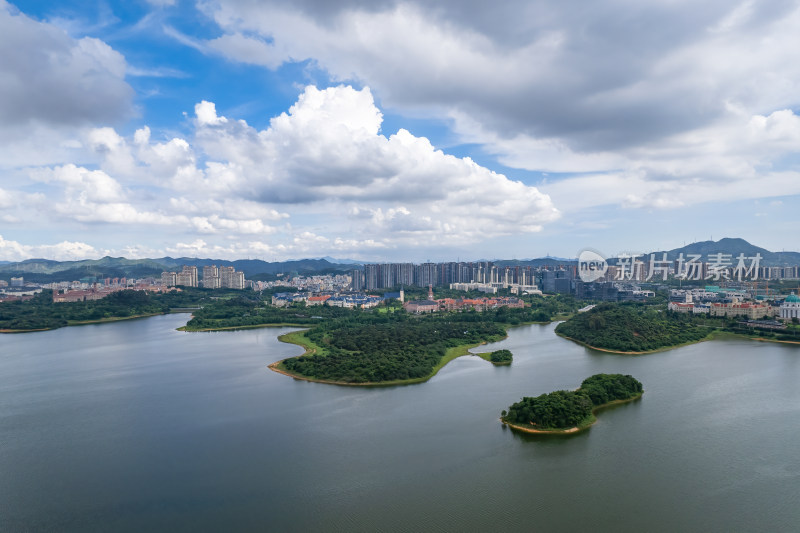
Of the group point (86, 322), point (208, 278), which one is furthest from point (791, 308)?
point (208, 278)

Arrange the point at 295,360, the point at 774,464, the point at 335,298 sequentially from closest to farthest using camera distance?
the point at 774,464
the point at 295,360
the point at 335,298

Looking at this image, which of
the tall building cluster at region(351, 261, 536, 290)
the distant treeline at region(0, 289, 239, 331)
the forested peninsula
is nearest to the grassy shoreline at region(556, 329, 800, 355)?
the tall building cluster at region(351, 261, 536, 290)

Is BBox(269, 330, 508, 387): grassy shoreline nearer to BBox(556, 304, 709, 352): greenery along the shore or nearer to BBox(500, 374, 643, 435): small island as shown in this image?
BBox(556, 304, 709, 352): greenery along the shore

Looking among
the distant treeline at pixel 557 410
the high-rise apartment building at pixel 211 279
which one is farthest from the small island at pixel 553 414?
the high-rise apartment building at pixel 211 279

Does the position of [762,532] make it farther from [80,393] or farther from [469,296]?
[469,296]

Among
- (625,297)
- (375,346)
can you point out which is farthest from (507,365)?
(625,297)
